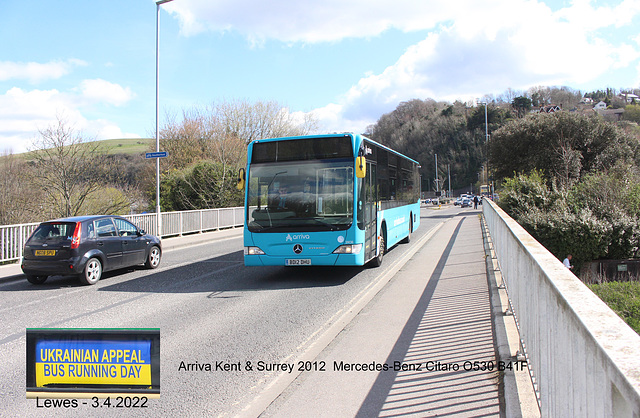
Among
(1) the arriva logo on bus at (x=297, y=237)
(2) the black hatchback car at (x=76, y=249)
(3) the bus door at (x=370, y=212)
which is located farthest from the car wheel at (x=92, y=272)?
(3) the bus door at (x=370, y=212)

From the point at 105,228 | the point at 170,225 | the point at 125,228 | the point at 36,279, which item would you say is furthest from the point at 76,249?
the point at 170,225

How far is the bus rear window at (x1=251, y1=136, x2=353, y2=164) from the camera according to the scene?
1010cm

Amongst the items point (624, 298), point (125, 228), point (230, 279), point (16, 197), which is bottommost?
point (624, 298)

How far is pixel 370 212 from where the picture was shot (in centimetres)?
1075

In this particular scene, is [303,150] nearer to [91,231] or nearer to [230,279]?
[230,279]

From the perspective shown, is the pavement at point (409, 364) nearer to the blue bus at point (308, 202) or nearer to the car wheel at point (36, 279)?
the blue bus at point (308, 202)

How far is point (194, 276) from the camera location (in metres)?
11.3

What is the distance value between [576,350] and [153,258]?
39.0 feet

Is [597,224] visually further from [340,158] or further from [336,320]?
[336,320]

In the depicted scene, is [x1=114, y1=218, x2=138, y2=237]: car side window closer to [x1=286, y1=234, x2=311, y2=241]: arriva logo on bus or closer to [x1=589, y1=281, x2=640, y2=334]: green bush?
[x1=286, y1=234, x2=311, y2=241]: arriva logo on bus

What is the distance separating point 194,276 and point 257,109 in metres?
31.0

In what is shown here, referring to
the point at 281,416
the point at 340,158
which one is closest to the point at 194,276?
the point at 340,158

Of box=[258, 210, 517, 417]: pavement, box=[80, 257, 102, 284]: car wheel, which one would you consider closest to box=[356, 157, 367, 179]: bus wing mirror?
box=[258, 210, 517, 417]: pavement

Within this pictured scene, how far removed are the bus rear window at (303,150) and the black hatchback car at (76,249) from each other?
3.91m
